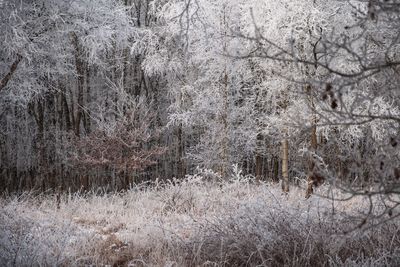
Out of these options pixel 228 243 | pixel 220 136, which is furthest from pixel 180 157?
pixel 228 243

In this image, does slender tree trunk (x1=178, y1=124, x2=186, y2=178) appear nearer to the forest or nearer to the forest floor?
the forest

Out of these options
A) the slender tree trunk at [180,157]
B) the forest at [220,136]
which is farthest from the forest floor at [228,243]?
the slender tree trunk at [180,157]

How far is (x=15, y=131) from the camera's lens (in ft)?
64.1

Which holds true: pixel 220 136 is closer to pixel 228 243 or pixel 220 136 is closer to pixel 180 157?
pixel 180 157

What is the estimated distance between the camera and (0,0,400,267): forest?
2.93 metres

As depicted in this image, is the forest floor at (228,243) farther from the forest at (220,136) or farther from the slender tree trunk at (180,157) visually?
the slender tree trunk at (180,157)

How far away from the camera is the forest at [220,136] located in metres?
2.93

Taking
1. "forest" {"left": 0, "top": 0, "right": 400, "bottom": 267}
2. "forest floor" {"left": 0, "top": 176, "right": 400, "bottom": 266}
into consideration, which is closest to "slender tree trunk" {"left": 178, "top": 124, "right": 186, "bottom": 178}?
"forest" {"left": 0, "top": 0, "right": 400, "bottom": 267}

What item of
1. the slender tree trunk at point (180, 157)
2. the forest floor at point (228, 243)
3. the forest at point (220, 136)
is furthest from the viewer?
the slender tree trunk at point (180, 157)

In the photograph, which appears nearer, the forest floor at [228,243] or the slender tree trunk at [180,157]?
the forest floor at [228,243]

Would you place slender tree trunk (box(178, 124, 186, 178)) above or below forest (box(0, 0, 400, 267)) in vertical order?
below

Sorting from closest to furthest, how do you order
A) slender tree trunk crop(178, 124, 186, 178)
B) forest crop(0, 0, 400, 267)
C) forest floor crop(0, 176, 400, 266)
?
forest crop(0, 0, 400, 267)
forest floor crop(0, 176, 400, 266)
slender tree trunk crop(178, 124, 186, 178)

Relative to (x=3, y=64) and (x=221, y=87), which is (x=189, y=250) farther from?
(x=221, y=87)

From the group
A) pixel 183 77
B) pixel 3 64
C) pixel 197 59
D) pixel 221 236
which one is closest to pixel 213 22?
pixel 197 59
